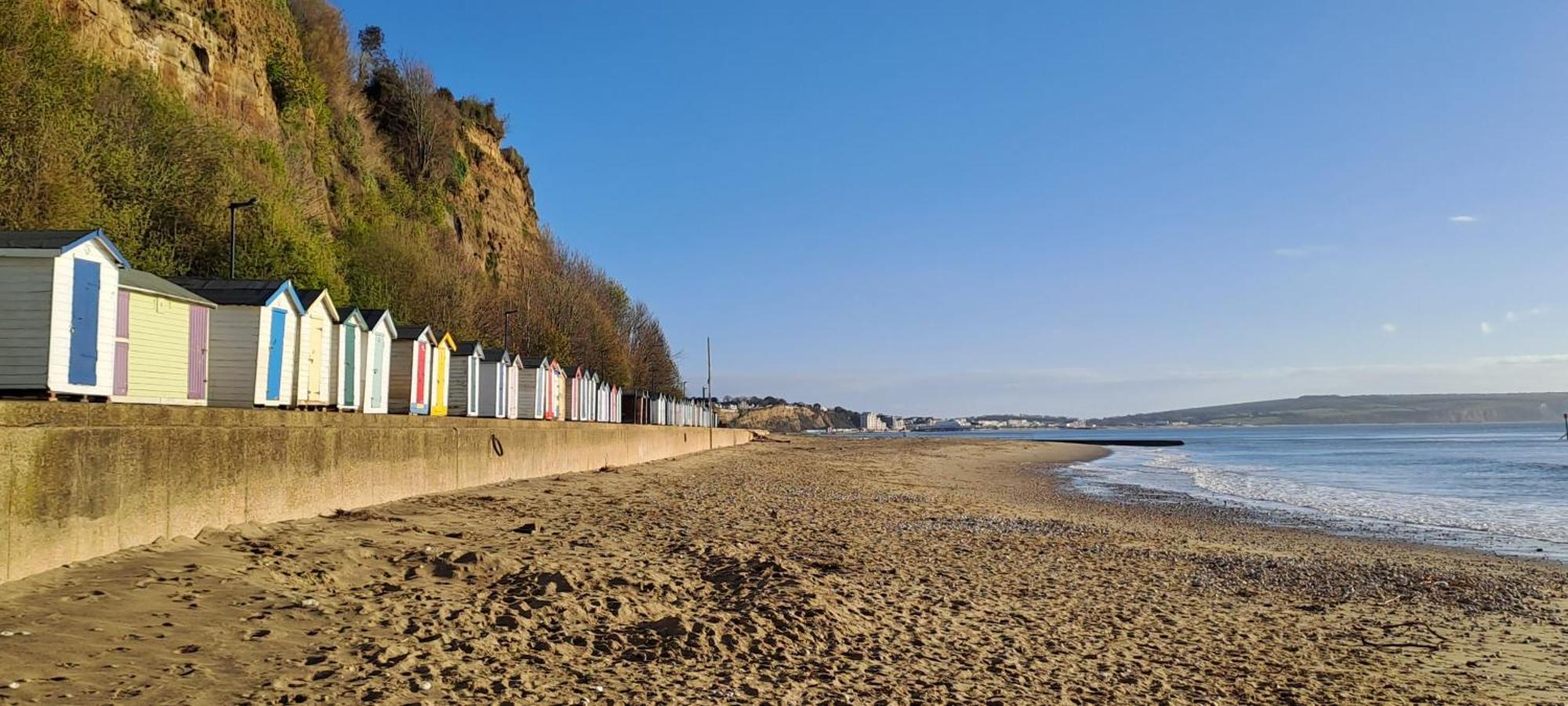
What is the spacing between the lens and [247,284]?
1540cm

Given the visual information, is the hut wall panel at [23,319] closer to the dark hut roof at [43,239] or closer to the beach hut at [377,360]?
the dark hut roof at [43,239]

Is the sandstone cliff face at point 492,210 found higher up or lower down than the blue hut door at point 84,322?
higher up

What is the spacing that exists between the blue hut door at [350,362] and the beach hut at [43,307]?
7.88 metres

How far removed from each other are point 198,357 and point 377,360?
5.49 m

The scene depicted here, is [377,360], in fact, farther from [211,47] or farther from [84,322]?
[211,47]

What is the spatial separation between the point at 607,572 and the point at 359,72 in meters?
54.2

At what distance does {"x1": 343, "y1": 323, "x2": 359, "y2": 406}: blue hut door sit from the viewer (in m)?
18.3

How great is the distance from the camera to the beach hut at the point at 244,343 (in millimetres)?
14789

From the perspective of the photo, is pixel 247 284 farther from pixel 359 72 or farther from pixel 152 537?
pixel 359 72

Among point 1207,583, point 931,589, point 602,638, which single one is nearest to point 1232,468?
point 1207,583

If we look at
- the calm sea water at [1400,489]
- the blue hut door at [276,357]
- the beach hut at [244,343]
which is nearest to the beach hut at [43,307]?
the beach hut at [244,343]

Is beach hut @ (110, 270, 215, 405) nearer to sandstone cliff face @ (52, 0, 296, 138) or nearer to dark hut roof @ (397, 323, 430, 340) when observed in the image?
dark hut roof @ (397, 323, 430, 340)

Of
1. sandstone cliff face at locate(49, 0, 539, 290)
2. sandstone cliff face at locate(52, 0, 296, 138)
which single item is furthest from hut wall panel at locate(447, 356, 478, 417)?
sandstone cliff face at locate(52, 0, 296, 138)

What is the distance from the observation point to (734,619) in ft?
25.2
